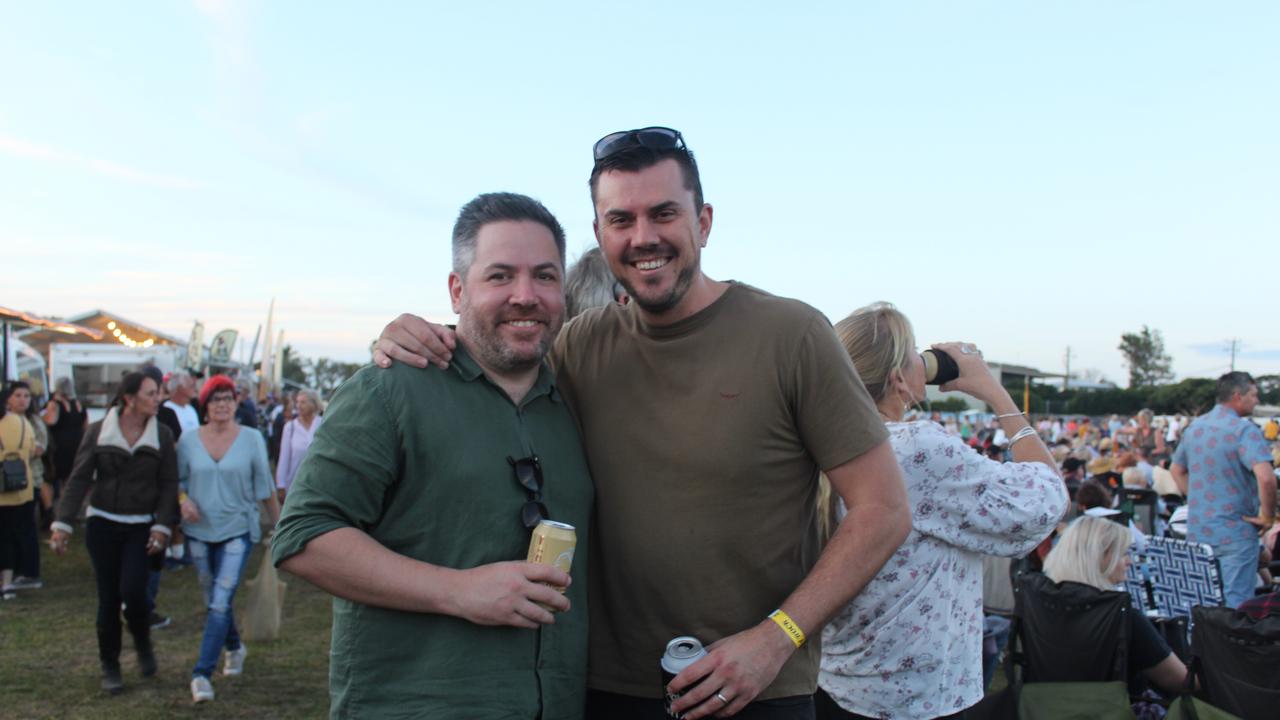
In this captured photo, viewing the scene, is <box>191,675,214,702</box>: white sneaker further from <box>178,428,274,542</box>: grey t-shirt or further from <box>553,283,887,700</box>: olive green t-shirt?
<box>553,283,887,700</box>: olive green t-shirt

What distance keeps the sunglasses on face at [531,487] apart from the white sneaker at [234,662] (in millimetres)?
5639

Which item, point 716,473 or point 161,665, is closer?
point 716,473

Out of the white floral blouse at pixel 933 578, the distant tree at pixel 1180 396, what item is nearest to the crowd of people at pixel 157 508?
the white floral blouse at pixel 933 578

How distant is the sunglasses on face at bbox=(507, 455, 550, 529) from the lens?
79.7 inches

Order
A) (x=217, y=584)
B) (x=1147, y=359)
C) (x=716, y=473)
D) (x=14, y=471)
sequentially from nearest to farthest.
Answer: (x=716, y=473) → (x=217, y=584) → (x=14, y=471) → (x=1147, y=359)

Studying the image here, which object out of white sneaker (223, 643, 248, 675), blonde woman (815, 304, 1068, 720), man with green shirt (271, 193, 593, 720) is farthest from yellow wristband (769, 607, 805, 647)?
white sneaker (223, 643, 248, 675)

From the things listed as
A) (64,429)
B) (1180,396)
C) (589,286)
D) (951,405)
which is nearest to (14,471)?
(64,429)

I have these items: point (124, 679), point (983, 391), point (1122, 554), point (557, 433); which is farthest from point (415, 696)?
point (124, 679)

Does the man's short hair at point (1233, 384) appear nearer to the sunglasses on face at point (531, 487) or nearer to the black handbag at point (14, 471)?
the sunglasses on face at point (531, 487)

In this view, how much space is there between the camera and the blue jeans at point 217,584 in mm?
6172

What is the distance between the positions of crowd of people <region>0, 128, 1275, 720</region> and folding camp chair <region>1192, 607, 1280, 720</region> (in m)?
2.02

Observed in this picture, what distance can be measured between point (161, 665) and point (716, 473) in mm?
6323

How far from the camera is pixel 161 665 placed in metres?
Result: 6.97

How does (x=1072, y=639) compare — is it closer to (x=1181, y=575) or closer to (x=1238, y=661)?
(x=1238, y=661)
